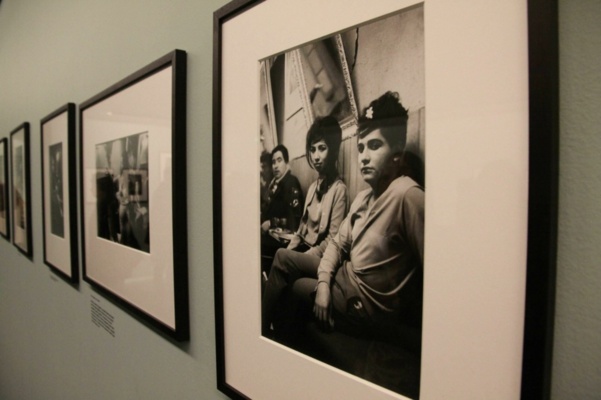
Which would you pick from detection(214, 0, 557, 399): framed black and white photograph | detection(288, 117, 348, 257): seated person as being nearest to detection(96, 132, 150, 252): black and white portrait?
detection(214, 0, 557, 399): framed black and white photograph

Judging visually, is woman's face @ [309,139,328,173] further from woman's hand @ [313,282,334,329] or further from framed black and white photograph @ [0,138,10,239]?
framed black and white photograph @ [0,138,10,239]

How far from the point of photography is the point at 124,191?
2.64 feet

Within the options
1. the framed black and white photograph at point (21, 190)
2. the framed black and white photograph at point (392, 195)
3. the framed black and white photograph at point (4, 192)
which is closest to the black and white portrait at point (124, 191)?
the framed black and white photograph at point (392, 195)

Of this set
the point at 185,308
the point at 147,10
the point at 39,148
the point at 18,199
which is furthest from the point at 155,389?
the point at 18,199

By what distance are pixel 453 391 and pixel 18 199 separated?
210 cm

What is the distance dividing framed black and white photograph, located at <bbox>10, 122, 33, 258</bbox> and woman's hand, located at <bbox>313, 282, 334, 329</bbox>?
167 centimetres

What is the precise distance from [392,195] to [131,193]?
2.09ft

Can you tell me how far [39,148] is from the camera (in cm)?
143

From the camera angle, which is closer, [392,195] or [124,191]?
[392,195]

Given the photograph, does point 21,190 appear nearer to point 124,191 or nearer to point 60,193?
point 60,193

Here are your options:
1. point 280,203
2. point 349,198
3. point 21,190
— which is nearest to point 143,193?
point 280,203

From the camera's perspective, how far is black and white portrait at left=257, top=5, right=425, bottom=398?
331 mm

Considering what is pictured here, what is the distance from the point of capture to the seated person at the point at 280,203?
0.44 metres

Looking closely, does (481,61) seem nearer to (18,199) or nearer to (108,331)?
(108,331)
